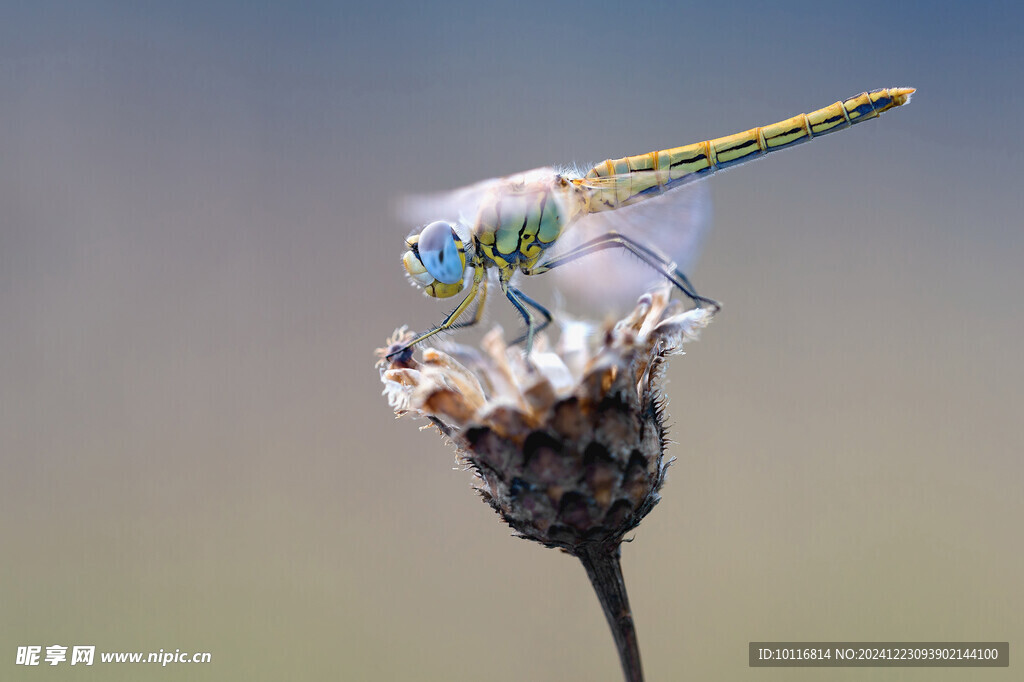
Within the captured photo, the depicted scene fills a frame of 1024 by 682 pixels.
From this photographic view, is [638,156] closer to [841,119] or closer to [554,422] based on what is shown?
[841,119]

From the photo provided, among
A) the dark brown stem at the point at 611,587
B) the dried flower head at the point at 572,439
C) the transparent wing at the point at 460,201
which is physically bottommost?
the dark brown stem at the point at 611,587

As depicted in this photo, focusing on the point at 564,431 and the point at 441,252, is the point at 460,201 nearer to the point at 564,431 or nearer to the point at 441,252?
the point at 441,252

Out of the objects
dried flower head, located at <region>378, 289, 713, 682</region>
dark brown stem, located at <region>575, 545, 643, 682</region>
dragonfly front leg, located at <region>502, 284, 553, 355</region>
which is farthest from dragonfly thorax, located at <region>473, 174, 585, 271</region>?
dark brown stem, located at <region>575, 545, 643, 682</region>

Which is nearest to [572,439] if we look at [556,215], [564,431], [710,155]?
[564,431]

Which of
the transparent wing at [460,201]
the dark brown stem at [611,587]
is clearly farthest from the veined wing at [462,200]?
the dark brown stem at [611,587]

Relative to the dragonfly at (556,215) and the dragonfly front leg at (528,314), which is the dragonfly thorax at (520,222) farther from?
the dragonfly front leg at (528,314)

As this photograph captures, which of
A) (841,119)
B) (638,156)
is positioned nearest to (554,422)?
(638,156)
